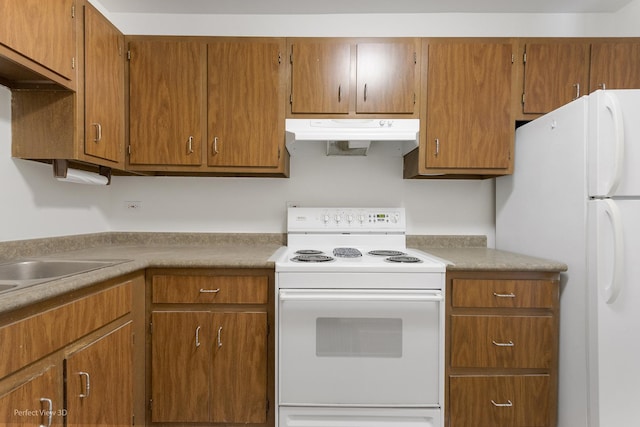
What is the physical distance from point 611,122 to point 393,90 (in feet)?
3.33

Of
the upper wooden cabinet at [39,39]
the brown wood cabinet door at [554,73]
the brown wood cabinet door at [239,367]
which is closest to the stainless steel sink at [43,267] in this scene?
the brown wood cabinet door at [239,367]

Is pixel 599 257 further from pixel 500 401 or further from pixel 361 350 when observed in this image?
pixel 361 350

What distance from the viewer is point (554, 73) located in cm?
186

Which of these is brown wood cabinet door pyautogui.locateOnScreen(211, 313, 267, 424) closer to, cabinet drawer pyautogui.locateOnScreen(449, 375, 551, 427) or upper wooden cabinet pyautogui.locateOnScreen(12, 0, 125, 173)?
cabinet drawer pyautogui.locateOnScreen(449, 375, 551, 427)

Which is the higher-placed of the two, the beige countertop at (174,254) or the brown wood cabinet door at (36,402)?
the beige countertop at (174,254)

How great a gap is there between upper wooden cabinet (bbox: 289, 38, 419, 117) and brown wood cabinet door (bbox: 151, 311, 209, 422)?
1305 millimetres

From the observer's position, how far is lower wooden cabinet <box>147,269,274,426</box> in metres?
1.57

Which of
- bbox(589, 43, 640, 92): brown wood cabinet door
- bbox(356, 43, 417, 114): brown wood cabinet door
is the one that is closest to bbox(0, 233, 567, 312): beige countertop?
bbox(356, 43, 417, 114): brown wood cabinet door

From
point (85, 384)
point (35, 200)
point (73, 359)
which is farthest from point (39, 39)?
point (85, 384)

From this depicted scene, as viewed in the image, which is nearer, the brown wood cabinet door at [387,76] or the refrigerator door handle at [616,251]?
the refrigerator door handle at [616,251]

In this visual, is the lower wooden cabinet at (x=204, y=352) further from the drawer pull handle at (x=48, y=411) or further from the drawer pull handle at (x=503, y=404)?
the drawer pull handle at (x=503, y=404)

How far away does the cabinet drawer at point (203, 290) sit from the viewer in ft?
5.16

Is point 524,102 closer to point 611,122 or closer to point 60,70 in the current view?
point 611,122

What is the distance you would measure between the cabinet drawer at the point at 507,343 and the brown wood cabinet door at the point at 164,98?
1.81m
